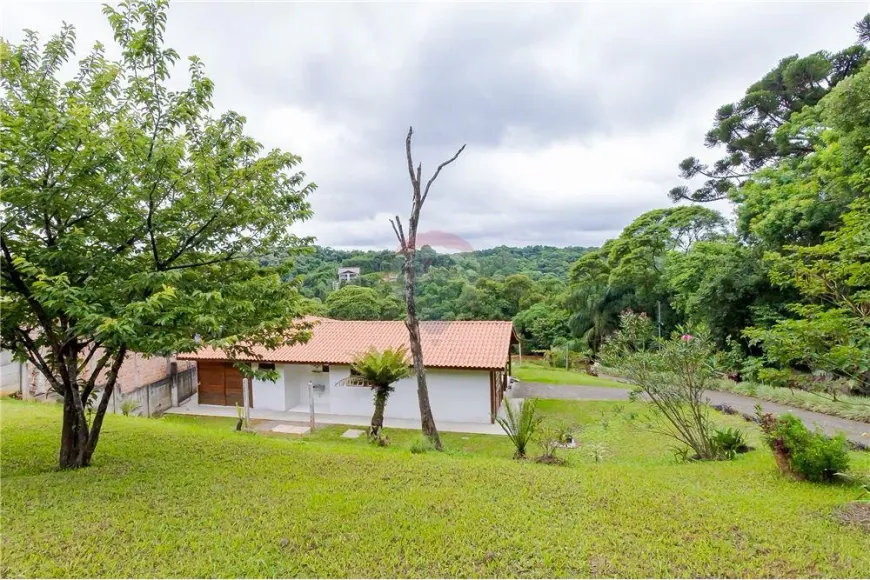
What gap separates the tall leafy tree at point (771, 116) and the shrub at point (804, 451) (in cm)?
1837

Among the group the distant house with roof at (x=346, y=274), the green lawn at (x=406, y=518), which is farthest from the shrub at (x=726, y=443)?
the distant house with roof at (x=346, y=274)

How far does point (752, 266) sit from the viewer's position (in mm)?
19406

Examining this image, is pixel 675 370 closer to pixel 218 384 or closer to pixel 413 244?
pixel 413 244

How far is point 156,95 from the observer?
5293 mm

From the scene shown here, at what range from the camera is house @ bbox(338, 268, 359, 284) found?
48.9 m

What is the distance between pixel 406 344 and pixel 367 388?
2.00 meters

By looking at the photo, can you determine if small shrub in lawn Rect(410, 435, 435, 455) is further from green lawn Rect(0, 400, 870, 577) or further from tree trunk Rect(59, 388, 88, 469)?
tree trunk Rect(59, 388, 88, 469)

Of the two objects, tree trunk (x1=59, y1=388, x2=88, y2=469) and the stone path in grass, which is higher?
tree trunk (x1=59, y1=388, x2=88, y2=469)

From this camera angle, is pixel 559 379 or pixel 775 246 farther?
pixel 559 379

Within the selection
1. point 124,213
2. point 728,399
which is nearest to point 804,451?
point 124,213

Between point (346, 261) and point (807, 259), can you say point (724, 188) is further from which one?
point (346, 261)

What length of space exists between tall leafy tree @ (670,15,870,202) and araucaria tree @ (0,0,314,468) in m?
23.0

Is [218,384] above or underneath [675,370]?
underneath

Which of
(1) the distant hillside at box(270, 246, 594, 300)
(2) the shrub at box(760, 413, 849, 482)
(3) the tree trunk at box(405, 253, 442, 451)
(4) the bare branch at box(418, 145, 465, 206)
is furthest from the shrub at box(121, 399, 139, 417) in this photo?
(1) the distant hillside at box(270, 246, 594, 300)
